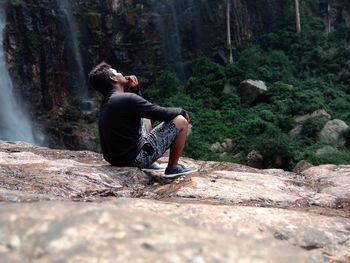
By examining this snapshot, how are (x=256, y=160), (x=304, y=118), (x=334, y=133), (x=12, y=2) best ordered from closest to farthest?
(x=256, y=160) → (x=334, y=133) → (x=304, y=118) → (x=12, y=2)

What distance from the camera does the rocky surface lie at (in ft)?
5.60

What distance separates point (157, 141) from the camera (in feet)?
14.5

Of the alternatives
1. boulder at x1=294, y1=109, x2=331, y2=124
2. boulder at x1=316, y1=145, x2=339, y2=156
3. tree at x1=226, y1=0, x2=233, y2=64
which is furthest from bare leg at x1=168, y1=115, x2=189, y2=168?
tree at x1=226, y1=0, x2=233, y2=64

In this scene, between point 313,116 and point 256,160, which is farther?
point 313,116

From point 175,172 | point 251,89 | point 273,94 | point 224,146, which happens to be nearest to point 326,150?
point 224,146

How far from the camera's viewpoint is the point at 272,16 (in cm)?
2600

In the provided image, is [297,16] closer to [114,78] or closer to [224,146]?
[224,146]

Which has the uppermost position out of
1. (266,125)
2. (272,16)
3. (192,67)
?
(272,16)

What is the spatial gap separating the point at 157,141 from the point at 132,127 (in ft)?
0.90

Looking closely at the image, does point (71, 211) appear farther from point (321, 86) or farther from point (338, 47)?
point (338, 47)

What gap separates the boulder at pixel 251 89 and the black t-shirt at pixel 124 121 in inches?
629

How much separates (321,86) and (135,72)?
8.22m

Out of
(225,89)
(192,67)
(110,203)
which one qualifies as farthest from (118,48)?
(110,203)

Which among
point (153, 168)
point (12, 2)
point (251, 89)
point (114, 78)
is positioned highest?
point (12, 2)
